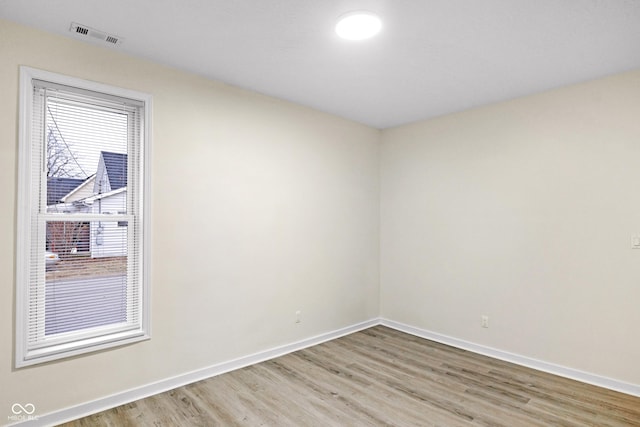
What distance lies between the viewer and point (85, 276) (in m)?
2.58

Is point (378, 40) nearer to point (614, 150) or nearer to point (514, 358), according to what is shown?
point (614, 150)

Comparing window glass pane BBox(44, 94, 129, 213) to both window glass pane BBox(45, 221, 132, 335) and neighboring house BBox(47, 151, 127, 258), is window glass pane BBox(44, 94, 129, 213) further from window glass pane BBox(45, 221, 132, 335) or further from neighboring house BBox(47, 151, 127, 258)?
window glass pane BBox(45, 221, 132, 335)

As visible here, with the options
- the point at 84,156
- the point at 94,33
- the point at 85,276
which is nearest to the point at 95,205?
the point at 84,156

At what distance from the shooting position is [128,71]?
2.72m

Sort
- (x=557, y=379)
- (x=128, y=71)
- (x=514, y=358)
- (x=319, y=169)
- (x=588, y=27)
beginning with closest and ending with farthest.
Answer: (x=588, y=27) < (x=128, y=71) < (x=557, y=379) < (x=514, y=358) < (x=319, y=169)

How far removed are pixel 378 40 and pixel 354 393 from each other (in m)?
2.72

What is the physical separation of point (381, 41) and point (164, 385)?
3.13 metres

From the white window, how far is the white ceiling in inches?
19.1

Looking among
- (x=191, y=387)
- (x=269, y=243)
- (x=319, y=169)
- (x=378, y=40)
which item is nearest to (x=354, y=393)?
(x=191, y=387)

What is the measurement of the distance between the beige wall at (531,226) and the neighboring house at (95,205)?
126 inches

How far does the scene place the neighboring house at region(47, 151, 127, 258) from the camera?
249 cm

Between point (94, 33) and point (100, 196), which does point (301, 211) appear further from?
point (94, 33)

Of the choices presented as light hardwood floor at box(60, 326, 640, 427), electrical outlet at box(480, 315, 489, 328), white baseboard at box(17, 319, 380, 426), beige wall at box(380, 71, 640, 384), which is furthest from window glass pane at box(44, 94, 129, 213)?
electrical outlet at box(480, 315, 489, 328)

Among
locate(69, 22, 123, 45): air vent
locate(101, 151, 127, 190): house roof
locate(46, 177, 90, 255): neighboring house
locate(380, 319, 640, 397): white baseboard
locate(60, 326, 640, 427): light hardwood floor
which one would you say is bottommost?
locate(60, 326, 640, 427): light hardwood floor
